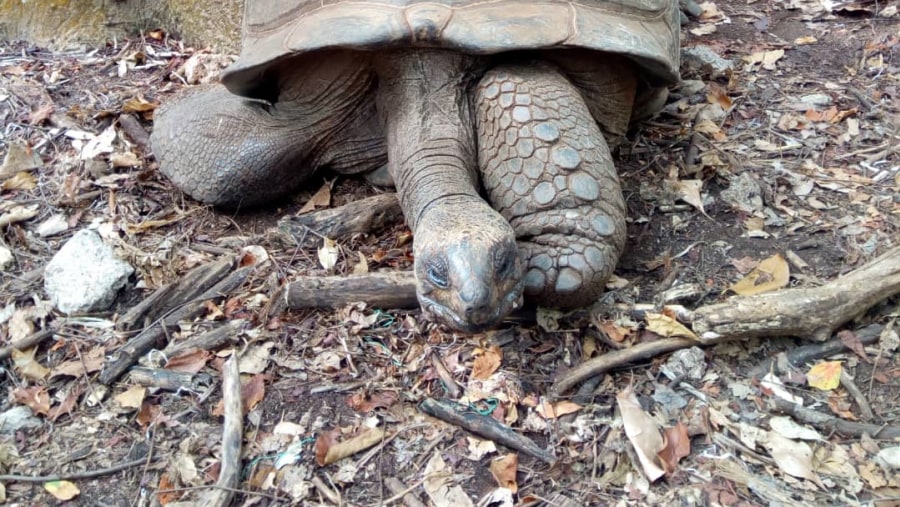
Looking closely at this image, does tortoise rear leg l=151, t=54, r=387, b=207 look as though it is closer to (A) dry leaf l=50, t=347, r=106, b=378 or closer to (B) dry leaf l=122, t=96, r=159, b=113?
(B) dry leaf l=122, t=96, r=159, b=113

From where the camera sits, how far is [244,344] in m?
2.77

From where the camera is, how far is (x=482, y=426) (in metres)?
2.38

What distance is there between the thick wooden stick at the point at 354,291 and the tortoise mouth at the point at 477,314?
0.26 metres

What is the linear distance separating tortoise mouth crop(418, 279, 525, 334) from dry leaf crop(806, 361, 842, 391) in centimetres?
93

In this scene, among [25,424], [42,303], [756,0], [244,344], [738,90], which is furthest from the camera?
[756,0]

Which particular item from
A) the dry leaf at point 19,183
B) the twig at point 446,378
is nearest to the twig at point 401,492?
the twig at point 446,378

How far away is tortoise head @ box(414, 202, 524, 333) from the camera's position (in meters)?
2.37

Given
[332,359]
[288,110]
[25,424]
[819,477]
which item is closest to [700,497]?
[819,477]

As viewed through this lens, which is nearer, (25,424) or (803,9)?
(25,424)

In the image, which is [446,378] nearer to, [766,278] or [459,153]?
[459,153]

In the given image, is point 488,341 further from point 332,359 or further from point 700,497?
point 700,497

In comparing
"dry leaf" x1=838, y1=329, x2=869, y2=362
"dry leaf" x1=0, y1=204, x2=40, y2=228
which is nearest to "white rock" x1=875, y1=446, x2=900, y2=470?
"dry leaf" x1=838, y1=329, x2=869, y2=362

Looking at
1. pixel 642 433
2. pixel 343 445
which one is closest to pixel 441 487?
pixel 343 445

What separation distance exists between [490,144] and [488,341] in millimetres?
742
